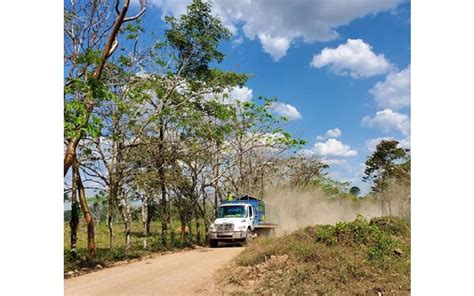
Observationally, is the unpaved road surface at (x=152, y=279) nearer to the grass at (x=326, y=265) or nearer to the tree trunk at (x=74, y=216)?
the grass at (x=326, y=265)

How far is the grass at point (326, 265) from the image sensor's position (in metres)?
4.88

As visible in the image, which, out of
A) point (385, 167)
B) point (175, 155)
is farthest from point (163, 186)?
point (385, 167)

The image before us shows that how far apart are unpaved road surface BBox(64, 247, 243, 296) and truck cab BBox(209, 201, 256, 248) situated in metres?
2.29

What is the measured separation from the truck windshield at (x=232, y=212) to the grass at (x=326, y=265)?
363 centimetres

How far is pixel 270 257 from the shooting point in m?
6.02

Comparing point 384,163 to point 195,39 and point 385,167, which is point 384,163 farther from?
point 195,39

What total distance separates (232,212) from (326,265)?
548 centimetres

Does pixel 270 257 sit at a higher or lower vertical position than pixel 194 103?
lower

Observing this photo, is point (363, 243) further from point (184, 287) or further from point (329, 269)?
point (184, 287)

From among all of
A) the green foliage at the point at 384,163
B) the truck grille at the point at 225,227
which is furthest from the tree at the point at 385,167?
the truck grille at the point at 225,227

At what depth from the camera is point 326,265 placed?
5445mm
